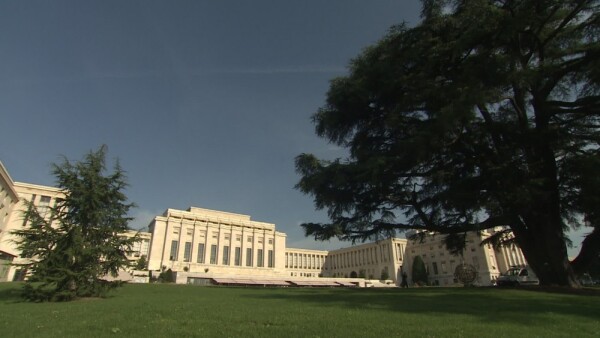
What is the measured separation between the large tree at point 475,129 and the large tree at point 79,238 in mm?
8879

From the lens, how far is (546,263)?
15.8 m

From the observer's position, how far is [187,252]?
70.8 meters

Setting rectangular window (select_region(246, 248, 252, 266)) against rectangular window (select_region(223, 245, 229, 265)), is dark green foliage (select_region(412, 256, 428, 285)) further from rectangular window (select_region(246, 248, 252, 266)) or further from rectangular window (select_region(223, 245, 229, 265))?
rectangular window (select_region(223, 245, 229, 265))

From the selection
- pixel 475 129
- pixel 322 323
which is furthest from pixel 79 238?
pixel 475 129

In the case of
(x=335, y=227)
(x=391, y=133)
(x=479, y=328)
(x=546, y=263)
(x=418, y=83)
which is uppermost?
(x=418, y=83)

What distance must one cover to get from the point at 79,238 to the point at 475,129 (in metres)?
17.8

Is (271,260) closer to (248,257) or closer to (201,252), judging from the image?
(248,257)

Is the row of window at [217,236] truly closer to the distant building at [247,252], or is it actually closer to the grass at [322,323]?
the distant building at [247,252]

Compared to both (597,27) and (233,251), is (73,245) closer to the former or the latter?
(597,27)

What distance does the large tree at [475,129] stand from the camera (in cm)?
1377

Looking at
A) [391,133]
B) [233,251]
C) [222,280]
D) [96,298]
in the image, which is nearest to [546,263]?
[391,133]

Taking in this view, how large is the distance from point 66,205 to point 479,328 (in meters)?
16.5

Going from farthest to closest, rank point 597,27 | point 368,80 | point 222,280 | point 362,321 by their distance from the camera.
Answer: point 222,280 → point 368,80 → point 597,27 → point 362,321

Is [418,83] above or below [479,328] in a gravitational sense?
above
